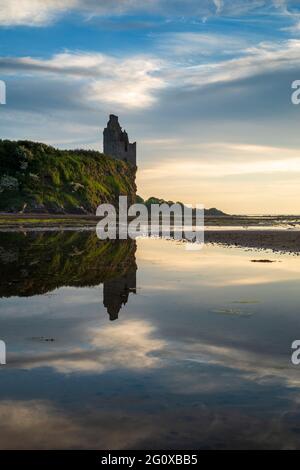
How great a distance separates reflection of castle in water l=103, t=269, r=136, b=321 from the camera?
16983 millimetres

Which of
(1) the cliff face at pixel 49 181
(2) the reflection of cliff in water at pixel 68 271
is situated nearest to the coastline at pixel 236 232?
(2) the reflection of cliff in water at pixel 68 271

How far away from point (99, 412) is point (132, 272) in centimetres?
1868

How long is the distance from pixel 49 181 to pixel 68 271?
120027 mm

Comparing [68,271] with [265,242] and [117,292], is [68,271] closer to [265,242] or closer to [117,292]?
[117,292]

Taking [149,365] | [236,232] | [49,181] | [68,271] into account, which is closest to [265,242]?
[236,232]

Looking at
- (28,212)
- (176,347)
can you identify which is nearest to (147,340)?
(176,347)

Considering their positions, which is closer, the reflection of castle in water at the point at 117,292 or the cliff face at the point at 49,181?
the reflection of castle in water at the point at 117,292

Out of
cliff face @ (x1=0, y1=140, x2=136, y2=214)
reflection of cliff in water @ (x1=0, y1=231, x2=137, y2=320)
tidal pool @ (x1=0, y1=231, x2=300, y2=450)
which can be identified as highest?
cliff face @ (x1=0, y1=140, x2=136, y2=214)

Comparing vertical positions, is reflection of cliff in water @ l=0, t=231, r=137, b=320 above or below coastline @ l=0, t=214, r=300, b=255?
below

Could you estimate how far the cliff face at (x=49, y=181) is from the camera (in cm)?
12950

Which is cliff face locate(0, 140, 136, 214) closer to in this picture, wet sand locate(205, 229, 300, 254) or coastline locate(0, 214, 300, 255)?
coastline locate(0, 214, 300, 255)

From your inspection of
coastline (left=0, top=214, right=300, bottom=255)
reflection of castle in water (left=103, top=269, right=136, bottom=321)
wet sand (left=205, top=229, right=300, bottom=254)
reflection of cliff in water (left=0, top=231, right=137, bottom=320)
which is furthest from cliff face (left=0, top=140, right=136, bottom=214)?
reflection of castle in water (left=103, top=269, right=136, bottom=321)

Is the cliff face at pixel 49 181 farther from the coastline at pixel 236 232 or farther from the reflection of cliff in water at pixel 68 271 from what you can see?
the reflection of cliff in water at pixel 68 271
